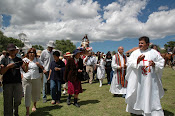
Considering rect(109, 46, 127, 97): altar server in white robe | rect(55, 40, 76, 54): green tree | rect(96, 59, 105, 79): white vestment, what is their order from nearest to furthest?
rect(109, 46, 127, 97): altar server in white robe < rect(96, 59, 105, 79): white vestment < rect(55, 40, 76, 54): green tree

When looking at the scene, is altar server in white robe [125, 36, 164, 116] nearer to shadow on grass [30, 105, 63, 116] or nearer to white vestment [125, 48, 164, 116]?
white vestment [125, 48, 164, 116]

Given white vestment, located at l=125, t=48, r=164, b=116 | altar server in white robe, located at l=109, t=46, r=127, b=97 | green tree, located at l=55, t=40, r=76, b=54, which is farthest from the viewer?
green tree, located at l=55, t=40, r=76, b=54

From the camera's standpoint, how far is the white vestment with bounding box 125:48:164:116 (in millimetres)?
3640

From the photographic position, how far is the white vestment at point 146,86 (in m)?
3.64

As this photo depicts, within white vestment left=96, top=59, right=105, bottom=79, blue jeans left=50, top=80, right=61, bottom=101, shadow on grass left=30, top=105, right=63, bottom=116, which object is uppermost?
white vestment left=96, top=59, right=105, bottom=79

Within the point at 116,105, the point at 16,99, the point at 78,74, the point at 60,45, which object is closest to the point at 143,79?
the point at 116,105

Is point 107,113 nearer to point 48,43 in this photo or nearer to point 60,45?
point 48,43

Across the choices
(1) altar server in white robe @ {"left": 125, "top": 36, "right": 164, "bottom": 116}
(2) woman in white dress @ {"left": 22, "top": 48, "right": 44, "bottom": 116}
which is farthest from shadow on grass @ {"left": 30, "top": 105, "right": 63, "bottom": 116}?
(1) altar server in white robe @ {"left": 125, "top": 36, "right": 164, "bottom": 116}

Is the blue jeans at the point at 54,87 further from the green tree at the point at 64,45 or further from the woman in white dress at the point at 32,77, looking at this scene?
Answer: the green tree at the point at 64,45

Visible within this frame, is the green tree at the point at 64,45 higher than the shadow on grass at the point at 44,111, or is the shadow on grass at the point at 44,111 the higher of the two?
the green tree at the point at 64,45

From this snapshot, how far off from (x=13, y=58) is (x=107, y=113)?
3.14 metres

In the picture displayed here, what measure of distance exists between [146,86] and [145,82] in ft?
0.34

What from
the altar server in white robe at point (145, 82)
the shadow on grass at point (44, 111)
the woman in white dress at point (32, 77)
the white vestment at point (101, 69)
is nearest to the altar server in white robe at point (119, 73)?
the altar server in white robe at point (145, 82)

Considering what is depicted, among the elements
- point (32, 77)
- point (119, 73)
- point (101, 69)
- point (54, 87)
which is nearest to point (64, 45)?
point (101, 69)
